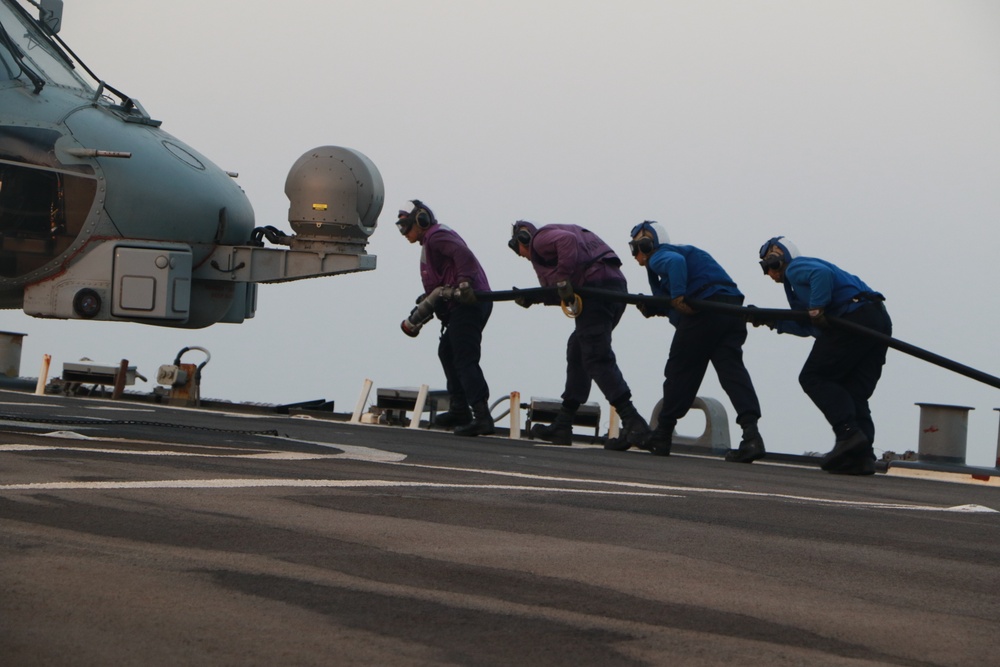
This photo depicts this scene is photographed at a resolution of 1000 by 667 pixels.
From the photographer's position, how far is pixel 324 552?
4027mm

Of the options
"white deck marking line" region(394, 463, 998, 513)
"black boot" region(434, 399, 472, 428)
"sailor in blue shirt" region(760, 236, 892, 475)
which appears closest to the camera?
"white deck marking line" region(394, 463, 998, 513)

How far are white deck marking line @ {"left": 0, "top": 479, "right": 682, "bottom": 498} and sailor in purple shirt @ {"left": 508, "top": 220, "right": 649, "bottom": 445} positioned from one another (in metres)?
6.54

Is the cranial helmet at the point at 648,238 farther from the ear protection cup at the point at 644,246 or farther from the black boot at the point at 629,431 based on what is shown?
the black boot at the point at 629,431

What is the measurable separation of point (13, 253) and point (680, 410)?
231 inches

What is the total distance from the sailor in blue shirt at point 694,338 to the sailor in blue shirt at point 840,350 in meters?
0.72

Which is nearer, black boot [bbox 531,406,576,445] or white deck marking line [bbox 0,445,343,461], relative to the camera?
white deck marking line [bbox 0,445,343,461]

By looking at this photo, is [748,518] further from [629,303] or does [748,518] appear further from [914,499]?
[629,303]

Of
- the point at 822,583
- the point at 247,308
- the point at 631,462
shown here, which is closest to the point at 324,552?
the point at 822,583

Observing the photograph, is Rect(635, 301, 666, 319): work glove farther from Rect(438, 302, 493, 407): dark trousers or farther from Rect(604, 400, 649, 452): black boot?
Rect(438, 302, 493, 407): dark trousers

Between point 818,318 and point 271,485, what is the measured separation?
22.2 ft

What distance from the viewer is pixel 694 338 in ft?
42.0

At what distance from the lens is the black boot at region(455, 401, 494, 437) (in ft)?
46.2

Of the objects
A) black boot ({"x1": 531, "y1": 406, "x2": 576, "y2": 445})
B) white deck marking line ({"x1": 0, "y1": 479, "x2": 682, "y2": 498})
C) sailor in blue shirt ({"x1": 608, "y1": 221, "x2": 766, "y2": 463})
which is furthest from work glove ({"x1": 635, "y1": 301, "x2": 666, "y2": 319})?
white deck marking line ({"x1": 0, "y1": 479, "x2": 682, "y2": 498})

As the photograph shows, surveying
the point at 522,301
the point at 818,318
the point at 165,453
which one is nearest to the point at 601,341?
the point at 522,301
